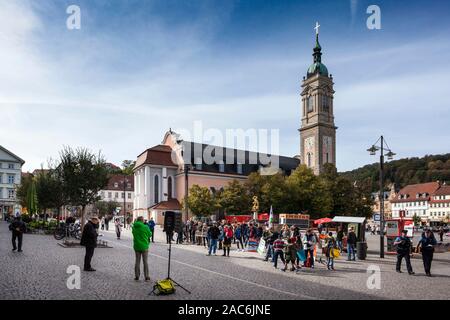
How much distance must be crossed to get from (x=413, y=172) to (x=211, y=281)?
6439 inches

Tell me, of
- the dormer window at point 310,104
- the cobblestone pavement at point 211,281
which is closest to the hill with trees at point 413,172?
the dormer window at point 310,104

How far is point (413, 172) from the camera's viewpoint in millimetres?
161125

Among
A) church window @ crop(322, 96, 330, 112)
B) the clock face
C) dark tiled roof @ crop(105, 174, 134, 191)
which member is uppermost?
church window @ crop(322, 96, 330, 112)

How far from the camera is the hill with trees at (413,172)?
499 feet

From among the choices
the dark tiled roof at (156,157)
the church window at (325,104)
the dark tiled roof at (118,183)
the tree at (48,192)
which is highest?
the church window at (325,104)

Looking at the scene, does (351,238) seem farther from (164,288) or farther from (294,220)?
(294,220)

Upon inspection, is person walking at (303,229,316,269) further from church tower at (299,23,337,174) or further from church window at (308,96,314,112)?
church window at (308,96,314,112)

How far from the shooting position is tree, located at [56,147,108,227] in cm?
2930

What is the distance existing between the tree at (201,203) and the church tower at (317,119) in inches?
1177

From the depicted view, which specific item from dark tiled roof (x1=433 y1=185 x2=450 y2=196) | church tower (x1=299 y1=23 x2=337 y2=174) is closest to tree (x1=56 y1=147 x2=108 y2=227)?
church tower (x1=299 y1=23 x2=337 y2=174)

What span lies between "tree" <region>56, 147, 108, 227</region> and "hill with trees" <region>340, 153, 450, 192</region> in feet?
429

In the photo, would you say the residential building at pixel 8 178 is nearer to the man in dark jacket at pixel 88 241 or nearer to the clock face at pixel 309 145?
the clock face at pixel 309 145
